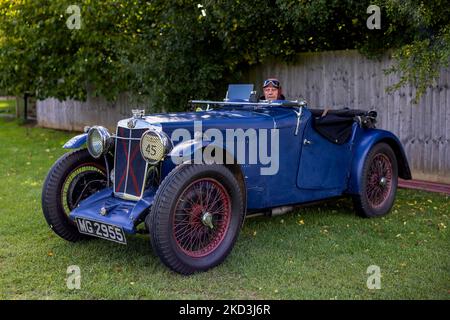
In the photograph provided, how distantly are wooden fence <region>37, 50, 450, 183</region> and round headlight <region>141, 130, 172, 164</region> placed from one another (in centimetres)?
471

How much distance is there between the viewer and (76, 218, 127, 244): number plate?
4.60 metres

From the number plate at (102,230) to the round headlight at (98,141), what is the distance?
70cm

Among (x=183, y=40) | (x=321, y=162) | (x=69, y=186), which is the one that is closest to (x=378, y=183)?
(x=321, y=162)

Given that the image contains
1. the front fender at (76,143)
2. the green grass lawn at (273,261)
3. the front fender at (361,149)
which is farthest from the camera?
the front fender at (361,149)

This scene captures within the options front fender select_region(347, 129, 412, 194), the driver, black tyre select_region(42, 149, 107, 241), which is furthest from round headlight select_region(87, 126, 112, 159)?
front fender select_region(347, 129, 412, 194)

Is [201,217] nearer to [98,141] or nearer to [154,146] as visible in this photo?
[154,146]

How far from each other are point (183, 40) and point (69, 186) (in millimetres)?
4624

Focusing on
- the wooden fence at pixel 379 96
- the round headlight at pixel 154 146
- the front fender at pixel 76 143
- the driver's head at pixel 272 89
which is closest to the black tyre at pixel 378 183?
the driver's head at pixel 272 89

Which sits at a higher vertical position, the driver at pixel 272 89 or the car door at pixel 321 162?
the driver at pixel 272 89

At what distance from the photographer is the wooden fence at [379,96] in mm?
7990

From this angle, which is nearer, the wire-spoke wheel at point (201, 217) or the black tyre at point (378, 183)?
the wire-spoke wheel at point (201, 217)

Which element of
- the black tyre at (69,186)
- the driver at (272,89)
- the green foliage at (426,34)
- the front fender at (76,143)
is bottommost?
the black tyre at (69,186)

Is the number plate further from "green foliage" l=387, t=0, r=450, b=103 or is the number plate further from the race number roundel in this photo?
"green foliage" l=387, t=0, r=450, b=103

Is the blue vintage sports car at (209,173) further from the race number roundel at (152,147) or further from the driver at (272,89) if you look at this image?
the driver at (272,89)
